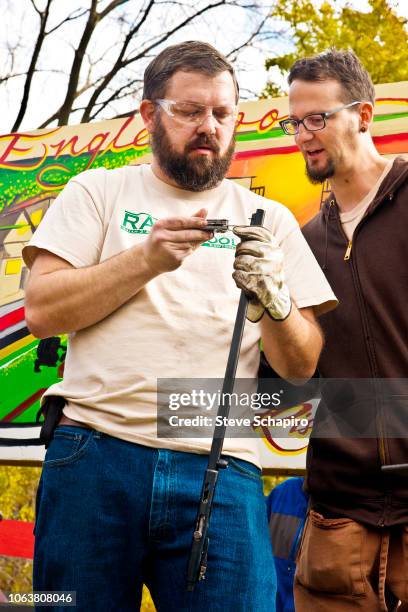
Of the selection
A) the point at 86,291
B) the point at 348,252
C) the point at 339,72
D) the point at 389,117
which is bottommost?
the point at 86,291

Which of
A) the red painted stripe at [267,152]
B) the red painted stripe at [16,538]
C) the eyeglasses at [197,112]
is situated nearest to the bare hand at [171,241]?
the eyeglasses at [197,112]

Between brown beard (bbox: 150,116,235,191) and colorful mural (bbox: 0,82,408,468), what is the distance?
2157 mm

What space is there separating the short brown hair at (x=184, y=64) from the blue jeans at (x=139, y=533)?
908 millimetres

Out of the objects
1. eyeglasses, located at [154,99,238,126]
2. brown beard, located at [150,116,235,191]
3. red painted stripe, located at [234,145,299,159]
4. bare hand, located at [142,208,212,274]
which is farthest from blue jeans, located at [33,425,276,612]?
red painted stripe, located at [234,145,299,159]

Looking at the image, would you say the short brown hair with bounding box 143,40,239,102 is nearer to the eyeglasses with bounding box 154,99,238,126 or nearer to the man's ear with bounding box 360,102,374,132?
the eyeglasses with bounding box 154,99,238,126

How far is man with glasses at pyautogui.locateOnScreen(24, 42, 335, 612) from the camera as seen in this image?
1.73 metres

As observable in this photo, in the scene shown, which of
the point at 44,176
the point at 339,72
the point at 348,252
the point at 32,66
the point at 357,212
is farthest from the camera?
the point at 32,66

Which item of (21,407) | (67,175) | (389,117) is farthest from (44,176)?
(389,117)

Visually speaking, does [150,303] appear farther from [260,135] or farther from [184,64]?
[260,135]

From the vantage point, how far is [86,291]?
183 centimetres

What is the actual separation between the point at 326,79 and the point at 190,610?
1974mm

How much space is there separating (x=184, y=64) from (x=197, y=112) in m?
0.14

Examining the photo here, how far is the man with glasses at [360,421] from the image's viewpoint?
2.39 metres

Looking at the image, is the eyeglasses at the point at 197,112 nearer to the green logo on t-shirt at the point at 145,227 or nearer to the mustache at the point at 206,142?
the mustache at the point at 206,142
